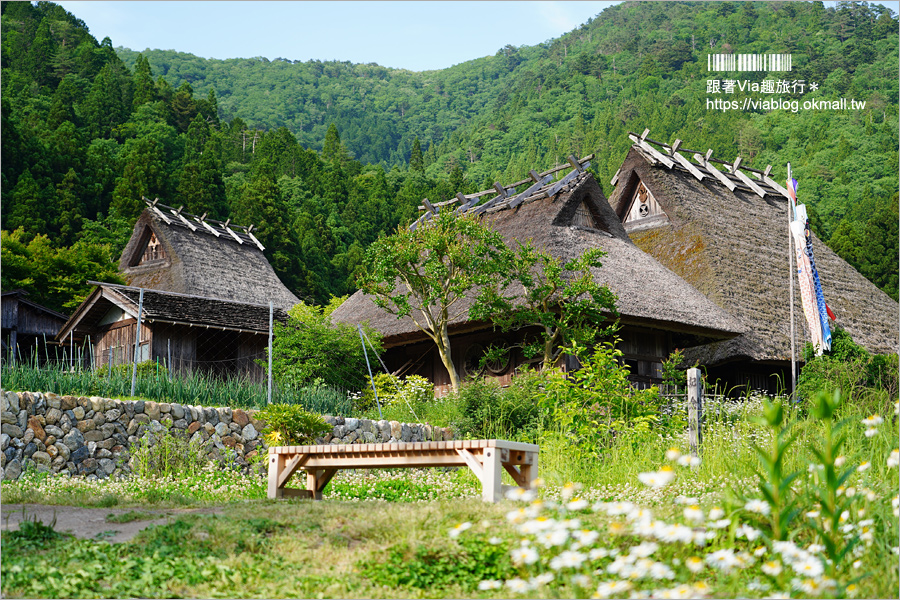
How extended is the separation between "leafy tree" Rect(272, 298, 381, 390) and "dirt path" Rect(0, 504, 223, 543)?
807cm

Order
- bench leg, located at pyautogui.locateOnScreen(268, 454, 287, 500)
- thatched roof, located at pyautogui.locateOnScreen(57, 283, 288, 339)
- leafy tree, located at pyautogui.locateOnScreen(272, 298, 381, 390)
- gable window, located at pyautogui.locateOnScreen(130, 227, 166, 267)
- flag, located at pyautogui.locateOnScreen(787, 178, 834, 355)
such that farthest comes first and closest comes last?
gable window, located at pyautogui.locateOnScreen(130, 227, 166, 267)
thatched roof, located at pyautogui.locateOnScreen(57, 283, 288, 339)
leafy tree, located at pyautogui.locateOnScreen(272, 298, 381, 390)
flag, located at pyautogui.locateOnScreen(787, 178, 834, 355)
bench leg, located at pyautogui.locateOnScreen(268, 454, 287, 500)

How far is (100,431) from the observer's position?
9.77 meters

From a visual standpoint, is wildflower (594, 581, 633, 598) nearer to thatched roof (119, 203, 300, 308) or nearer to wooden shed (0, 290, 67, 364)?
wooden shed (0, 290, 67, 364)

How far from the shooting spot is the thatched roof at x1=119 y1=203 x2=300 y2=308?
25.2 m

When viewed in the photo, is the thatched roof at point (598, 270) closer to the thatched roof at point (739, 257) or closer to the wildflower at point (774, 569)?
the thatched roof at point (739, 257)

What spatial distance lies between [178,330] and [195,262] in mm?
7905

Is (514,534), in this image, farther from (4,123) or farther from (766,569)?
(4,123)

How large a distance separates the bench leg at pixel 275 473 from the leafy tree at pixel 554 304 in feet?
22.8

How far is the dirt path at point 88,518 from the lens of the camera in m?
5.27

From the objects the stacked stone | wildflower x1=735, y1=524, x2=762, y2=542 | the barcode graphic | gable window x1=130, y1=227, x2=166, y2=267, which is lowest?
the stacked stone

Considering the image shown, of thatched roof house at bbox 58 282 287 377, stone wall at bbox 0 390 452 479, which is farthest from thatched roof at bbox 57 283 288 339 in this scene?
stone wall at bbox 0 390 452 479

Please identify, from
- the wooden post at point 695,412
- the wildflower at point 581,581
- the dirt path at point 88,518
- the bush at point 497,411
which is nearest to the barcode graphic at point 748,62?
the bush at point 497,411

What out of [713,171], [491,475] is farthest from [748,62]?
[491,475]

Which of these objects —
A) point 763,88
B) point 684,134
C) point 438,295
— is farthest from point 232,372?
point 763,88
